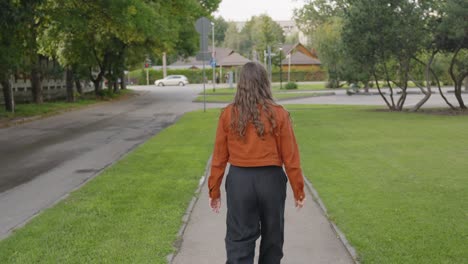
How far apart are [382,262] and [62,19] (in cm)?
1650

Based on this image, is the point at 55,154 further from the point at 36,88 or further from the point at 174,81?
the point at 174,81

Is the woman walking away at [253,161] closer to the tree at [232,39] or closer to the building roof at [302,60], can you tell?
the building roof at [302,60]

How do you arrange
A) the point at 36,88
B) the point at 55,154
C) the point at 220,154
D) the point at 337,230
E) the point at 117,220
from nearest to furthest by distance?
the point at 220,154, the point at 337,230, the point at 117,220, the point at 55,154, the point at 36,88

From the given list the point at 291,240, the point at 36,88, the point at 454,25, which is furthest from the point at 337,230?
the point at 36,88

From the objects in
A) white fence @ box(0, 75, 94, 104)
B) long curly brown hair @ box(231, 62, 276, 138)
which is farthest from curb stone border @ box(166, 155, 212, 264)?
white fence @ box(0, 75, 94, 104)

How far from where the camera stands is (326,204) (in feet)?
24.0

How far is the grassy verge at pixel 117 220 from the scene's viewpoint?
211 inches

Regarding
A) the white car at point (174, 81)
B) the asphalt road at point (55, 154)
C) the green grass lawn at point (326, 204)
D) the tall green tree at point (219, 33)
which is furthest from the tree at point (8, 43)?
the tall green tree at point (219, 33)

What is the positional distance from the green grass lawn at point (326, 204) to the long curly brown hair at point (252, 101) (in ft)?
5.98

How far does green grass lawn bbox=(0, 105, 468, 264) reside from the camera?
213 inches

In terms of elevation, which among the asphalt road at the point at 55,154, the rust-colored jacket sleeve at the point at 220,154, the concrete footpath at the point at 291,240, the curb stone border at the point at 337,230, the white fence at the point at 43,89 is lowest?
the asphalt road at the point at 55,154

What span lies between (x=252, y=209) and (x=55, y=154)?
33.9 ft

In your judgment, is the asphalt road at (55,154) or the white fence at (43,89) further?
the white fence at (43,89)

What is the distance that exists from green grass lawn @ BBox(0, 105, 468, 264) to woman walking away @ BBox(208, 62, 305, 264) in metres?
1.33
